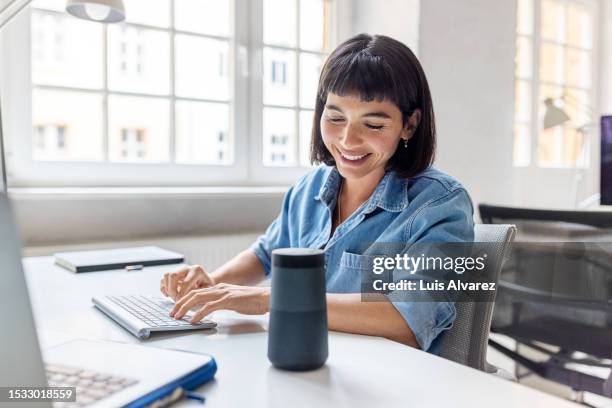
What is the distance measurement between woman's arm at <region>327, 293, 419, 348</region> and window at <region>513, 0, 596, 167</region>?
269 cm

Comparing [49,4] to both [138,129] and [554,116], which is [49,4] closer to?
[138,129]

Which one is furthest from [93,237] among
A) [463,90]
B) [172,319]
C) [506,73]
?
[506,73]

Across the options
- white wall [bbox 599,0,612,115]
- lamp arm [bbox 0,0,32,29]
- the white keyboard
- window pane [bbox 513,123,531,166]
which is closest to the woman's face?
the white keyboard

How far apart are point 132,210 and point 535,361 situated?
4.89 feet

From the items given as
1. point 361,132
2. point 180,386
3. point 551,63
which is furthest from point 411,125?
point 551,63

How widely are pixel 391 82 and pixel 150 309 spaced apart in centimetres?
64

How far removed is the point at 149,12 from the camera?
216 cm

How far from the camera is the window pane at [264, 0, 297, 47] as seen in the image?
2445mm

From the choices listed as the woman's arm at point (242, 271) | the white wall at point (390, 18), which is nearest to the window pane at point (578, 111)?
the white wall at point (390, 18)

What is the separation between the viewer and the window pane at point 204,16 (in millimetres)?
2236

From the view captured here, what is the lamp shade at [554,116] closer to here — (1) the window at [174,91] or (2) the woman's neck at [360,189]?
(1) the window at [174,91]

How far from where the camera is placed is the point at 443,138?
255cm

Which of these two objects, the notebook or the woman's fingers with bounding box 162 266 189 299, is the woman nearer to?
the woman's fingers with bounding box 162 266 189 299

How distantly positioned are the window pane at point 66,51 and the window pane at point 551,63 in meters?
2.80
